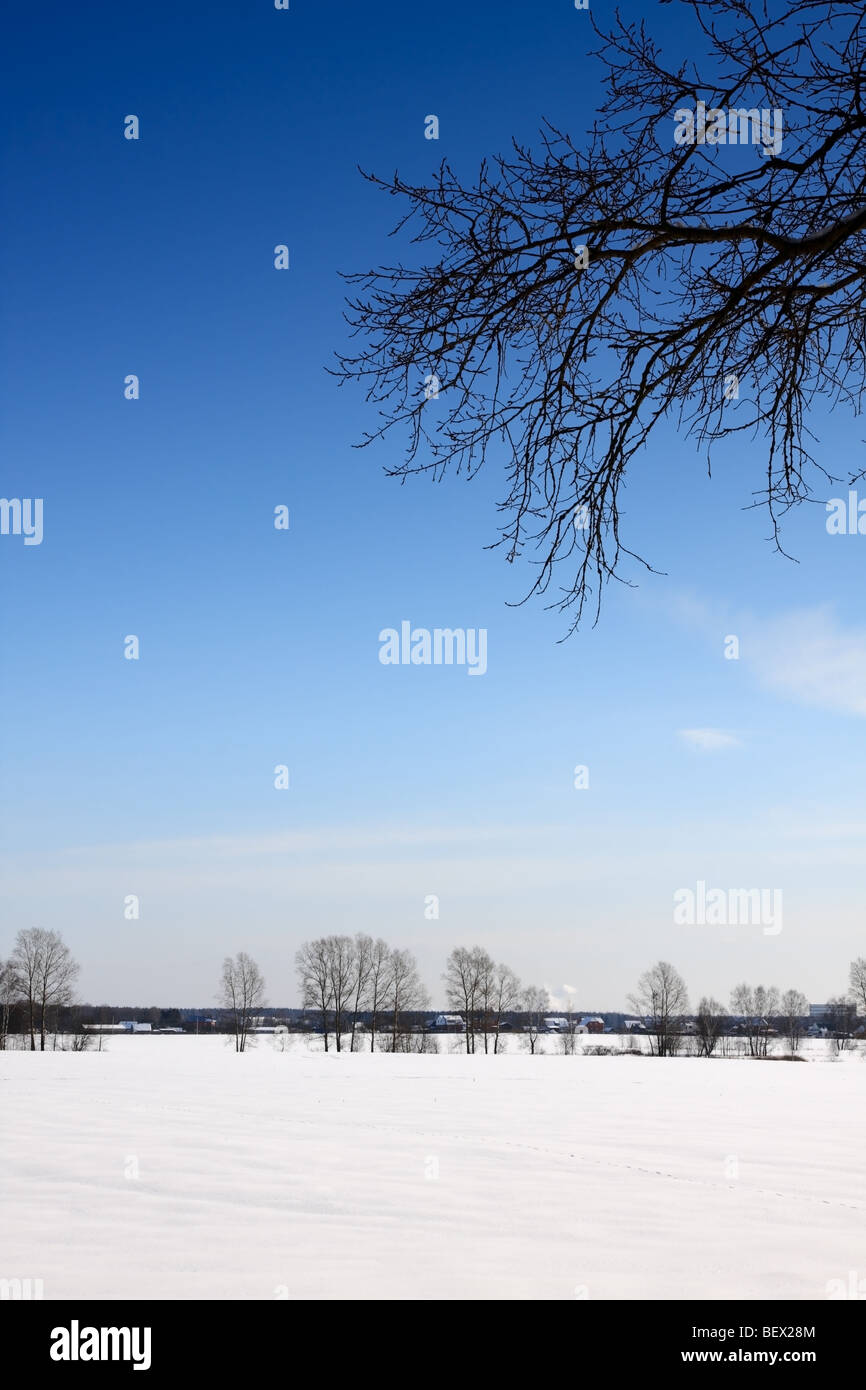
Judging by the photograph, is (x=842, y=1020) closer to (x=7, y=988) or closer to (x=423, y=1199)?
(x=7, y=988)

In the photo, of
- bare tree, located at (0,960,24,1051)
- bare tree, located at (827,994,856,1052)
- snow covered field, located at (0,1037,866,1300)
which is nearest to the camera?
snow covered field, located at (0,1037,866,1300)

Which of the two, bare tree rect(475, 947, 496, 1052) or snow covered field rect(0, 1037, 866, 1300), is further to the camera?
bare tree rect(475, 947, 496, 1052)

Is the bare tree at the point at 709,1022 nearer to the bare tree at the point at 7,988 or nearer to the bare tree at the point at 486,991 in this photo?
the bare tree at the point at 486,991

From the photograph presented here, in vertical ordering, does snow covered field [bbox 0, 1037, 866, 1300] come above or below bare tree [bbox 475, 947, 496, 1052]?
above

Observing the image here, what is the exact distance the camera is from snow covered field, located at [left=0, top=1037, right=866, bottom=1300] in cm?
610

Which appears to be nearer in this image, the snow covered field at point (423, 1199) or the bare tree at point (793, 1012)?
the snow covered field at point (423, 1199)

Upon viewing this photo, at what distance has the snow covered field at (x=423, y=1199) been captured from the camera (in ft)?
20.0

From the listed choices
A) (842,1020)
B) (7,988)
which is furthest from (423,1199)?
(842,1020)

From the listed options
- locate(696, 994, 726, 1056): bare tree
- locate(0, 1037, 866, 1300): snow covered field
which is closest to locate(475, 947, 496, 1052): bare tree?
locate(696, 994, 726, 1056): bare tree

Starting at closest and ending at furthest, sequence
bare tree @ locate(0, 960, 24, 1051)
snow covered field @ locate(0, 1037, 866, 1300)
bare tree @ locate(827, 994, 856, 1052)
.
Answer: snow covered field @ locate(0, 1037, 866, 1300) → bare tree @ locate(0, 960, 24, 1051) → bare tree @ locate(827, 994, 856, 1052)

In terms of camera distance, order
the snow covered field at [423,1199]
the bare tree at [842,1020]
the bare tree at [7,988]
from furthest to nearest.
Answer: the bare tree at [842,1020] → the bare tree at [7,988] → the snow covered field at [423,1199]

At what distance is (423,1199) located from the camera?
28.1ft

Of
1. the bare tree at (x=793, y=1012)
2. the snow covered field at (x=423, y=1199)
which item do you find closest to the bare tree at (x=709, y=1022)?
the bare tree at (x=793, y=1012)

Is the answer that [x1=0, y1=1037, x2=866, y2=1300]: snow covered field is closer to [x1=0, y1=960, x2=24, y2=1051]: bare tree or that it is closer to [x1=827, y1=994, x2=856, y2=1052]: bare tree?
[x1=0, y1=960, x2=24, y2=1051]: bare tree
